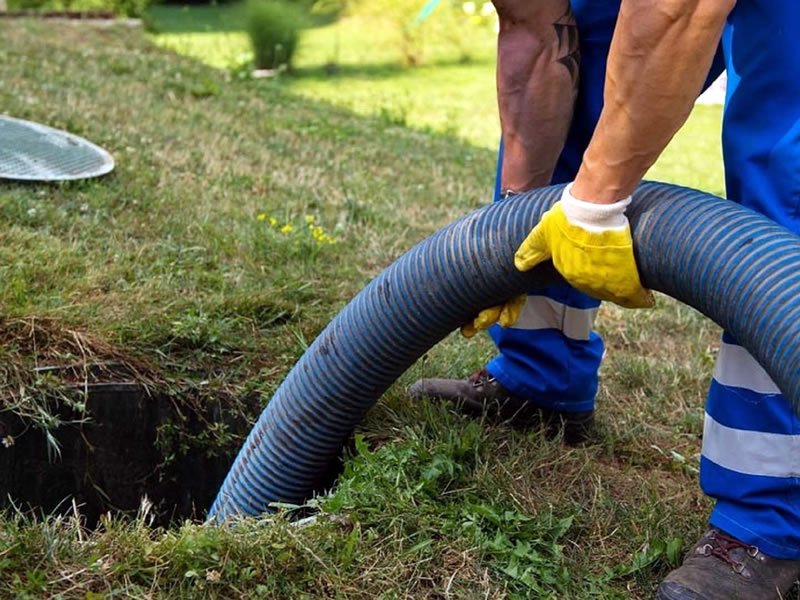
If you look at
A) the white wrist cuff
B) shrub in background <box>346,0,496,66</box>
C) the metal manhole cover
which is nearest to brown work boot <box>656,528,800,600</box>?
the white wrist cuff

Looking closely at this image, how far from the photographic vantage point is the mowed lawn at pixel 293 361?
6.70 ft

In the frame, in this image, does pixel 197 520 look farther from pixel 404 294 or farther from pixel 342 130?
pixel 342 130

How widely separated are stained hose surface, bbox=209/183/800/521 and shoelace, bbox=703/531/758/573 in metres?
0.44

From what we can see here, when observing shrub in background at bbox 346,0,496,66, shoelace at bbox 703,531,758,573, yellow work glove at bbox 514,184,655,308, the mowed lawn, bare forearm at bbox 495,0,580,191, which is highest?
bare forearm at bbox 495,0,580,191

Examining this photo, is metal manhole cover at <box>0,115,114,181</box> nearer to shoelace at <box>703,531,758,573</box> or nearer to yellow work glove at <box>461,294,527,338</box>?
yellow work glove at <box>461,294,527,338</box>

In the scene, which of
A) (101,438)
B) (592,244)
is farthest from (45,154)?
(592,244)

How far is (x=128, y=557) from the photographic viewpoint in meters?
1.97

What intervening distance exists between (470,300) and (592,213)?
414mm

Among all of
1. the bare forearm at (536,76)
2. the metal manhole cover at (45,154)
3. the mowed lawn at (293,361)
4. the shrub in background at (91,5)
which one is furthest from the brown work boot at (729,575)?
→ the shrub in background at (91,5)

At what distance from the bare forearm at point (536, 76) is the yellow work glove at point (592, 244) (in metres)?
0.46

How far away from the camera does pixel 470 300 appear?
2.29m

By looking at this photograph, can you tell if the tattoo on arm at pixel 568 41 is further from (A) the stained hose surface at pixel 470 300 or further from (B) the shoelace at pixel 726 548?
(B) the shoelace at pixel 726 548

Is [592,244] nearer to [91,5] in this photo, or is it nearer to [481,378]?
[481,378]

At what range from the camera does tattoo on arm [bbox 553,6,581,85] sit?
245 centimetres
